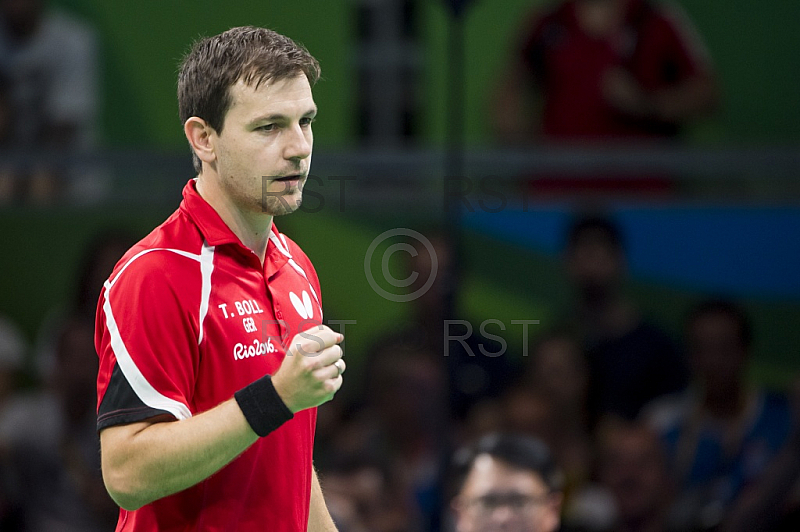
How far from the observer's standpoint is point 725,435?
14.9 ft

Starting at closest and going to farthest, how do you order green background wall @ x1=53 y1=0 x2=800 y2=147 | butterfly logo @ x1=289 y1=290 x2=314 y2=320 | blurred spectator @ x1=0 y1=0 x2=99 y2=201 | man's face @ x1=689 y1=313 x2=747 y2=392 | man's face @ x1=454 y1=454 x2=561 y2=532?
butterfly logo @ x1=289 y1=290 x2=314 y2=320
man's face @ x1=454 y1=454 x2=561 y2=532
man's face @ x1=689 y1=313 x2=747 y2=392
blurred spectator @ x1=0 y1=0 x2=99 y2=201
green background wall @ x1=53 y1=0 x2=800 y2=147

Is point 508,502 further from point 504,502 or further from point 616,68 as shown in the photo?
point 616,68

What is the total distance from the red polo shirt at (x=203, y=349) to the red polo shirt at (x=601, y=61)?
3333 millimetres

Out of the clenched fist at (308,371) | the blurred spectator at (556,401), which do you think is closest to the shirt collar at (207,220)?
the clenched fist at (308,371)

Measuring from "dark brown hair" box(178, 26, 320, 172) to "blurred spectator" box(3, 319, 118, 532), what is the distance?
305 centimetres

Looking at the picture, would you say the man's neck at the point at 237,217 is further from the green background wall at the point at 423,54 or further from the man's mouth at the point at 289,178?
the green background wall at the point at 423,54

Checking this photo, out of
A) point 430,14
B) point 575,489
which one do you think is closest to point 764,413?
point 575,489

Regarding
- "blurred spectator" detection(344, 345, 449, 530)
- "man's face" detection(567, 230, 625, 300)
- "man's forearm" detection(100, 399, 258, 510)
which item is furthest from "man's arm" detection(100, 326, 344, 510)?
"man's face" detection(567, 230, 625, 300)

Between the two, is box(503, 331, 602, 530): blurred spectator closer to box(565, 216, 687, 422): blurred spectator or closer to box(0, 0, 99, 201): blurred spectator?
box(565, 216, 687, 422): blurred spectator

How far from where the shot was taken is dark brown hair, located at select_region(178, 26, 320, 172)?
1.98 m

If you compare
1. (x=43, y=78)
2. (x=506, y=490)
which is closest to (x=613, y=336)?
(x=506, y=490)

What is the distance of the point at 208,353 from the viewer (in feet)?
6.48

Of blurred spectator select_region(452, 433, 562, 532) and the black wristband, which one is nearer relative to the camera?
the black wristband

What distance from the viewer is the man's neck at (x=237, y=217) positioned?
2.09 m
